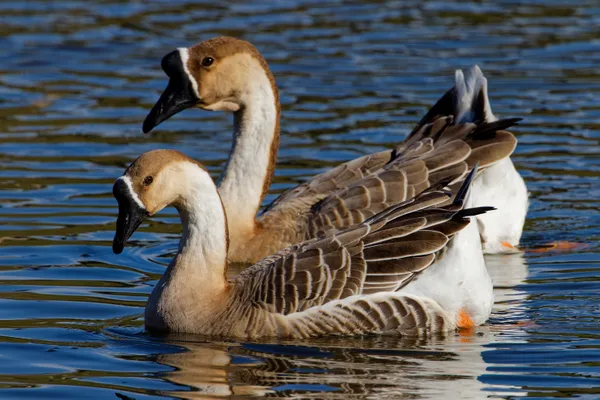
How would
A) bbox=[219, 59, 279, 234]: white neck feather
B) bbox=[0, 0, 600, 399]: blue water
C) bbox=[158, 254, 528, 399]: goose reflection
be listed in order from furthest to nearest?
bbox=[219, 59, 279, 234]: white neck feather → bbox=[0, 0, 600, 399]: blue water → bbox=[158, 254, 528, 399]: goose reflection

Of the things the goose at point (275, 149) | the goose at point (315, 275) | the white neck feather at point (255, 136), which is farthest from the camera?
the white neck feather at point (255, 136)

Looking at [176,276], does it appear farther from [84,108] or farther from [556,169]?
[84,108]

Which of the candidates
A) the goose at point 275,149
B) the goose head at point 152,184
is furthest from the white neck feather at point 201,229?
the goose at point 275,149

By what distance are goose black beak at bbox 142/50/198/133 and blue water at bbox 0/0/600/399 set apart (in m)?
1.21

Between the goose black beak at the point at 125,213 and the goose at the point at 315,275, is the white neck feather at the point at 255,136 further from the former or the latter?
the goose black beak at the point at 125,213

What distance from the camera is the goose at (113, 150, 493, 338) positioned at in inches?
352

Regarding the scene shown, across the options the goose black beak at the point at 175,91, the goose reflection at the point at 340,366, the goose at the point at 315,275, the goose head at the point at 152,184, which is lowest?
the goose reflection at the point at 340,366

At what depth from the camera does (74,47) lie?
19.4 metres

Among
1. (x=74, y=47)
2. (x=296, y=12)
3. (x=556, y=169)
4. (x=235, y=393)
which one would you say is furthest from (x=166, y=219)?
(x=296, y=12)

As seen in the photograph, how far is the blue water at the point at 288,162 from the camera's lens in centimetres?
818

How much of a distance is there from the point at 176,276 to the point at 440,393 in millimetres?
2254

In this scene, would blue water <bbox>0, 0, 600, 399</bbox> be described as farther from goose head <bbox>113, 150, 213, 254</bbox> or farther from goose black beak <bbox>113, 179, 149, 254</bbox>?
goose head <bbox>113, 150, 213, 254</bbox>

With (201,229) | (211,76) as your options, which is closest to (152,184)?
(201,229)

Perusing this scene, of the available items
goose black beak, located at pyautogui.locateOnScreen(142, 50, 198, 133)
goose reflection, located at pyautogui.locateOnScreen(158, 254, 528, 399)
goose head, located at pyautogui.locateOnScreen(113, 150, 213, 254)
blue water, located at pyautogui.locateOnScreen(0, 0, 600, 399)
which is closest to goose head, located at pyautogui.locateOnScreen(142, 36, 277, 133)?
goose black beak, located at pyautogui.locateOnScreen(142, 50, 198, 133)
